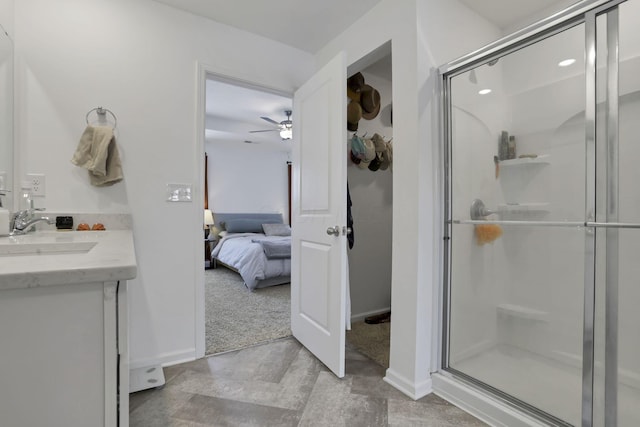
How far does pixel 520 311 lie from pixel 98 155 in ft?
9.04

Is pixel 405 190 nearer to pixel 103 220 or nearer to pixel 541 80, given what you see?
pixel 541 80

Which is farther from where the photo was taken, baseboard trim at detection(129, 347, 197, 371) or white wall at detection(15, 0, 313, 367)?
baseboard trim at detection(129, 347, 197, 371)

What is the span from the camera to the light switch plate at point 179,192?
201 cm

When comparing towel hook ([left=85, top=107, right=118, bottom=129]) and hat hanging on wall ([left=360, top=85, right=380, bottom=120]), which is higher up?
hat hanging on wall ([left=360, top=85, right=380, bottom=120])

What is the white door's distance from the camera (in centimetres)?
183

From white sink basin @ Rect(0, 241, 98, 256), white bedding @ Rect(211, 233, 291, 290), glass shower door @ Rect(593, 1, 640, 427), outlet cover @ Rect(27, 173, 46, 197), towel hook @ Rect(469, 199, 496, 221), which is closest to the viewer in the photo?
white sink basin @ Rect(0, 241, 98, 256)

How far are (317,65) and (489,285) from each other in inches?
83.2

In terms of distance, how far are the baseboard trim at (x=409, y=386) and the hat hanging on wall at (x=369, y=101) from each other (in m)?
2.08

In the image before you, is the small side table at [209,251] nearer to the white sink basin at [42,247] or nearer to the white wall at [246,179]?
the white wall at [246,179]

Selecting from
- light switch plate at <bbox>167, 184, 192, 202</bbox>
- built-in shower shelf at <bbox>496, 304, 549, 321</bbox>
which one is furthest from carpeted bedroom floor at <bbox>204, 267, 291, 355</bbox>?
built-in shower shelf at <bbox>496, 304, 549, 321</bbox>

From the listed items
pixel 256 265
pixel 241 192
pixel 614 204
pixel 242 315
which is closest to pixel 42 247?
pixel 242 315

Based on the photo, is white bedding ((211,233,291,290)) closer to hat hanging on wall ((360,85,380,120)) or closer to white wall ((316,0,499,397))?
hat hanging on wall ((360,85,380,120))

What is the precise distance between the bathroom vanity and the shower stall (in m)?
1.62

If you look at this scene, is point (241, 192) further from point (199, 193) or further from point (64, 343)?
point (64, 343)
